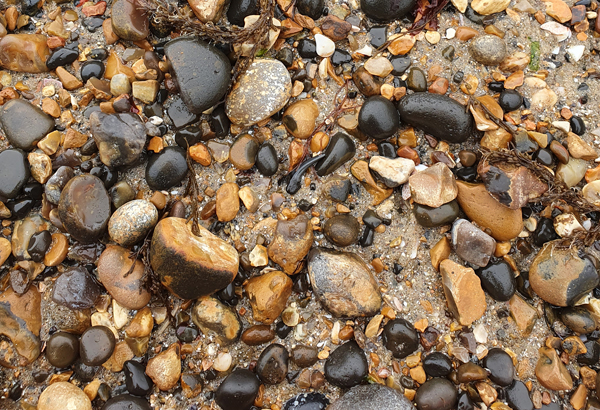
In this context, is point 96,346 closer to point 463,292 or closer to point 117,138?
point 117,138

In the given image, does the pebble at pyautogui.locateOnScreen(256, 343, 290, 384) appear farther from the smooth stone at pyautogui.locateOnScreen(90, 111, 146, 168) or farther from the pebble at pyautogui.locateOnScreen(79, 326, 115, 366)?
the smooth stone at pyautogui.locateOnScreen(90, 111, 146, 168)

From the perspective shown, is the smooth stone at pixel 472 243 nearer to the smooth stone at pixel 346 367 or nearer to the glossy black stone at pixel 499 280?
the glossy black stone at pixel 499 280

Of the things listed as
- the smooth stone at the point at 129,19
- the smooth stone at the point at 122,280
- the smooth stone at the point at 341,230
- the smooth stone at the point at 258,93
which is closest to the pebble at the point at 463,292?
the smooth stone at the point at 341,230

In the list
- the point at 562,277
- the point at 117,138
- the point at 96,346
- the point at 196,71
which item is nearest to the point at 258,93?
the point at 196,71

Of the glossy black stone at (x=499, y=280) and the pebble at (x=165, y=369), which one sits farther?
the glossy black stone at (x=499, y=280)

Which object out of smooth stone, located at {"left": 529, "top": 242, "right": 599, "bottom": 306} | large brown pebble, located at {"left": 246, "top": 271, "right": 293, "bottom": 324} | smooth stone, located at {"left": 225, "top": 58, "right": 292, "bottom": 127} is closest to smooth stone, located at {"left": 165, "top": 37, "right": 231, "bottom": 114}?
smooth stone, located at {"left": 225, "top": 58, "right": 292, "bottom": 127}
